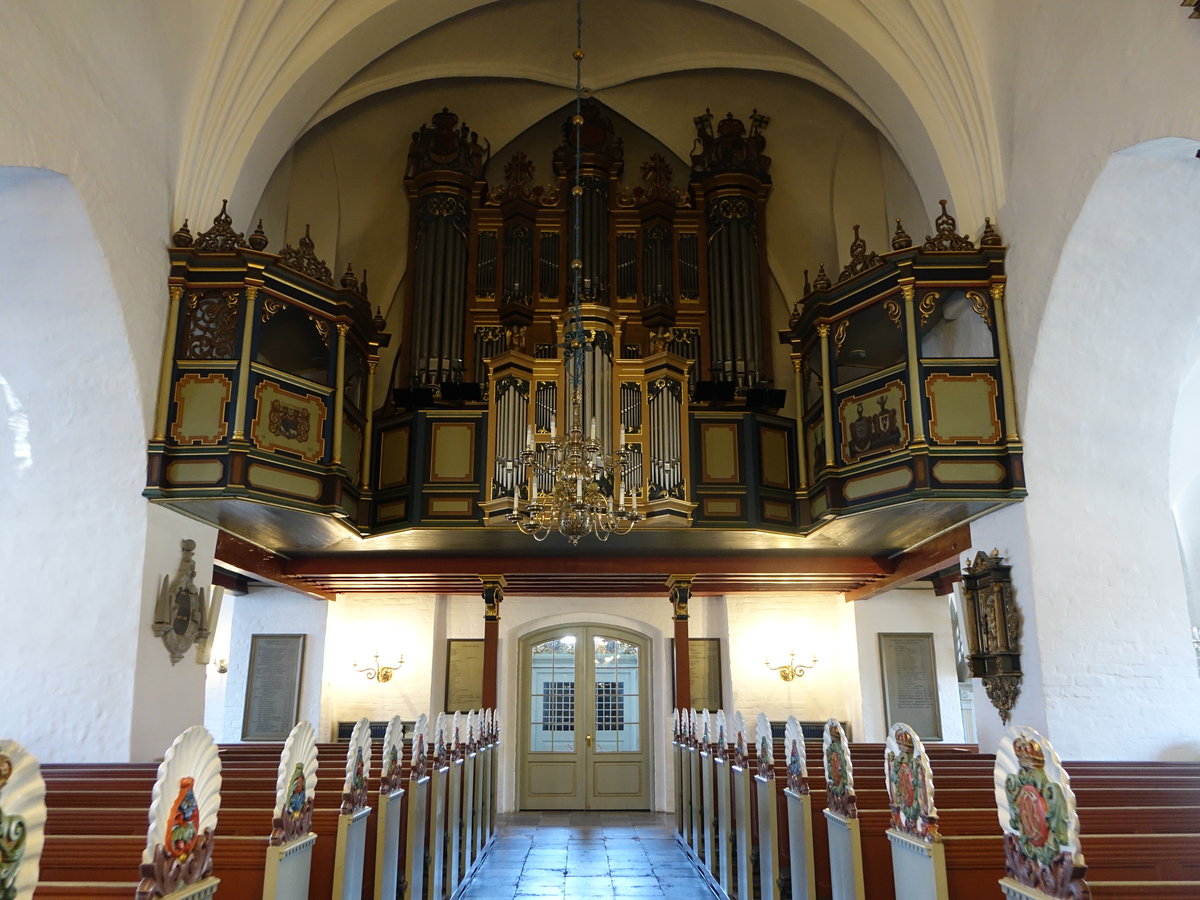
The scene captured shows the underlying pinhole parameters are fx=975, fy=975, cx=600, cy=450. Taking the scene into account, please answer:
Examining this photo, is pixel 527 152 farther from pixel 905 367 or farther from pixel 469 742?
pixel 469 742

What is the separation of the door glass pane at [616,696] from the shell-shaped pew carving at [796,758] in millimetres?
8493

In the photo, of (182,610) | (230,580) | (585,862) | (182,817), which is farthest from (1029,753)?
(230,580)

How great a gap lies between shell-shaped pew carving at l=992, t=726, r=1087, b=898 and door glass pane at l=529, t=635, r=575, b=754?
1118 centimetres

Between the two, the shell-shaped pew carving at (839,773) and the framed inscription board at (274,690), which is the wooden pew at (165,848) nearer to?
the shell-shaped pew carving at (839,773)

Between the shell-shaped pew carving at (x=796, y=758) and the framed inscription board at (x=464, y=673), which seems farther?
the framed inscription board at (x=464, y=673)

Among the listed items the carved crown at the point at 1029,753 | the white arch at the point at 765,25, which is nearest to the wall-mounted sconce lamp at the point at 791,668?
the white arch at the point at 765,25

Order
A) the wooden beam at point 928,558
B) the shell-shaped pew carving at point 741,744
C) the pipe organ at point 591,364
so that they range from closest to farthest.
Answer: the shell-shaped pew carving at point 741,744 < the pipe organ at point 591,364 < the wooden beam at point 928,558

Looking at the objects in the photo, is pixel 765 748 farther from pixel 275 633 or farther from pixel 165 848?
pixel 275 633

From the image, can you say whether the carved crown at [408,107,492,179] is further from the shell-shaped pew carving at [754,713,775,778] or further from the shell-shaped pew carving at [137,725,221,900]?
the shell-shaped pew carving at [137,725,221,900]

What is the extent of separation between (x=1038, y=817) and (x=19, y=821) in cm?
298

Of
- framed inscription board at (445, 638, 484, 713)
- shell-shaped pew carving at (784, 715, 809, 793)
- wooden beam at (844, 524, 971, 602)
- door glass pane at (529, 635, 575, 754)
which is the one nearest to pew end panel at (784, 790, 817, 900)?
shell-shaped pew carving at (784, 715, 809, 793)

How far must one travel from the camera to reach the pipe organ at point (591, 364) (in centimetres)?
848

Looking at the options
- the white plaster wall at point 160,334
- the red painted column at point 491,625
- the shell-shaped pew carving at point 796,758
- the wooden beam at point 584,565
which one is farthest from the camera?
the red painted column at point 491,625

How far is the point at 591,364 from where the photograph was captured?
32.6 ft
